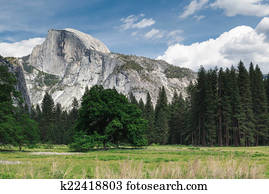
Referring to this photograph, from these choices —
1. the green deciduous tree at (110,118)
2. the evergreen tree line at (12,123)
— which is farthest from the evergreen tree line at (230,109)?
the evergreen tree line at (12,123)

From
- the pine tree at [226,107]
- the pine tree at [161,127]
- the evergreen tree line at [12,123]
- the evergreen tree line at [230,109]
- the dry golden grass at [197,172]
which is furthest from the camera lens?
the pine tree at [161,127]

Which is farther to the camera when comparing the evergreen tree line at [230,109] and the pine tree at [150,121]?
the pine tree at [150,121]

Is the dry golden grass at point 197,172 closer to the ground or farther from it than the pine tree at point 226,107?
closer to the ground

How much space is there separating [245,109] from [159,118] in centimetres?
3431

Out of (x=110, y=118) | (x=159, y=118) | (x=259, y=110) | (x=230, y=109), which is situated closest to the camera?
(x=110, y=118)

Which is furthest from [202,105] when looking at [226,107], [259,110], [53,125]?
[53,125]

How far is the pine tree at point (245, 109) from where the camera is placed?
2263 inches

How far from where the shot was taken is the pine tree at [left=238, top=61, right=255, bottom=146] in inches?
2263

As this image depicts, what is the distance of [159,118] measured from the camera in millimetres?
90562

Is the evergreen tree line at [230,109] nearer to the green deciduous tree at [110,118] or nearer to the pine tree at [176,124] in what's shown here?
the pine tree at [176,124]

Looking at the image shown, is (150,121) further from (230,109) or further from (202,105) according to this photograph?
(230,109)

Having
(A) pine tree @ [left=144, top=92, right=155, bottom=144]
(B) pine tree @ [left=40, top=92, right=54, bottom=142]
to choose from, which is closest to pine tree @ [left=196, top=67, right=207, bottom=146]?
(A) pine tree @ [left=144, top=92, right=155, bottom=144]

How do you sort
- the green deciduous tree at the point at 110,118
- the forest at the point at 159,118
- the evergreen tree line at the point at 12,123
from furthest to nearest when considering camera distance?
the green deciduous tree at the point at 110,118 < the forest at the point at 159,118 < the evergreen tree line at the point at 12,123

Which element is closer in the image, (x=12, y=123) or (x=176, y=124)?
(x=12, y=123)
